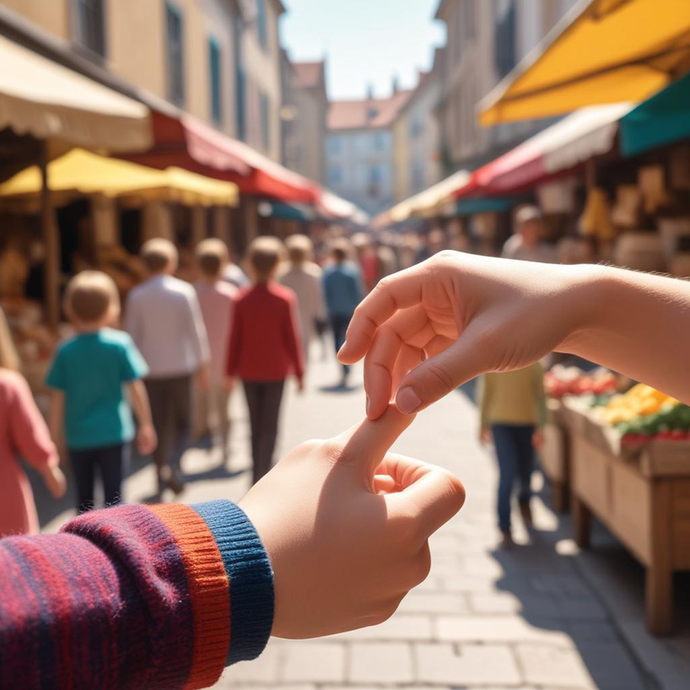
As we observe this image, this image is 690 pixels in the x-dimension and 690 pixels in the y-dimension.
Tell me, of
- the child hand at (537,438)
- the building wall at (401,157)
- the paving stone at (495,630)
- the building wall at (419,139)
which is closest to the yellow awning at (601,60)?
the child hand at (537,438)

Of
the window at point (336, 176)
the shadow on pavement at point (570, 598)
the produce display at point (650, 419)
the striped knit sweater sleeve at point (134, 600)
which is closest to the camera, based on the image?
the striped knit sweater sleeve at point (134, 600)

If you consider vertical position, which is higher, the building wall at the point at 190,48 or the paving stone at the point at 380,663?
the building wall at the point at 190,48

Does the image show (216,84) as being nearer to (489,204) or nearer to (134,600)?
(489,204)

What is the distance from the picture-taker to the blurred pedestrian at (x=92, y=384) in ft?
13.9

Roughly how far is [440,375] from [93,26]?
11359mm

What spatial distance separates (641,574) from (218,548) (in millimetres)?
3957

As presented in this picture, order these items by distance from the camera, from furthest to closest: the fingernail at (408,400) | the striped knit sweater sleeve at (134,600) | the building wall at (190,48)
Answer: the building wall at (190,48), the fingernail at (408,400), the striped knit sweater sleeve at (134,600)

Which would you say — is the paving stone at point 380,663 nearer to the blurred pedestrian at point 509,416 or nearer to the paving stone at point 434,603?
the paving stone at point 434,603

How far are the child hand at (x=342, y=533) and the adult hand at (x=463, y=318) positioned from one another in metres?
0.11

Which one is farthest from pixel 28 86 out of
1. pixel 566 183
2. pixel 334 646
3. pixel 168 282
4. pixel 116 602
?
pixel 566 183

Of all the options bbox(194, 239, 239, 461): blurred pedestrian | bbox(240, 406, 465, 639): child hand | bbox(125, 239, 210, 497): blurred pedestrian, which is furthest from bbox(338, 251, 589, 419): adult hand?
bbox(194, 239, 239, 461): blurred pedestrian

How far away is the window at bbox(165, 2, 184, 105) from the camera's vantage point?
14497mm

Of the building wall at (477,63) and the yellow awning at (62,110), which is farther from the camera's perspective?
the building wall at (477,63)

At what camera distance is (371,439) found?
1225mm
